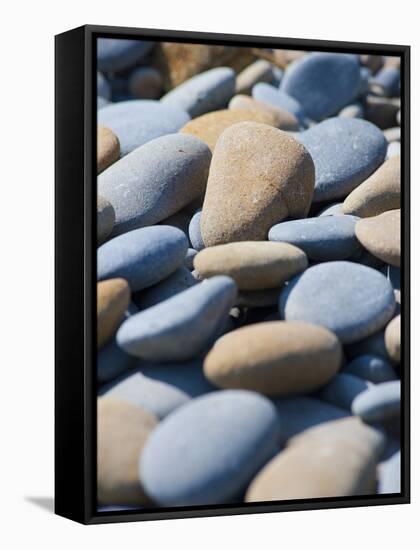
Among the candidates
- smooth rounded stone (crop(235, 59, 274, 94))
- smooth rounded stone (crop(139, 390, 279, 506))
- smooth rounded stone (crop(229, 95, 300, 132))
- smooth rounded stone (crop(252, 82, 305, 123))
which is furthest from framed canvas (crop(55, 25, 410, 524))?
smooth rounded stone (crop(235, 59, 274, 94))

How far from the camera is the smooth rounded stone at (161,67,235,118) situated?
4.22 m

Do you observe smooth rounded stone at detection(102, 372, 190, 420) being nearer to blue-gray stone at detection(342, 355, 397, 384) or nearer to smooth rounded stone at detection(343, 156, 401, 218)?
blue-gray stone at detection(342, 355, 397, 384)

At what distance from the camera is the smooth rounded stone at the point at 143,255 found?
3.06 m

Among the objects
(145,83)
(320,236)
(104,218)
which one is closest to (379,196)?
(320,236)

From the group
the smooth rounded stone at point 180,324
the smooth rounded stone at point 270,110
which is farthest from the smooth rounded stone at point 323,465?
the smooth rounded stone at point 270,110

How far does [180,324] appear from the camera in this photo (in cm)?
297

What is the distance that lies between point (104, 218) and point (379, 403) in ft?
3.16

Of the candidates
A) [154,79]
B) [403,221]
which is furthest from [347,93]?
[403,221]

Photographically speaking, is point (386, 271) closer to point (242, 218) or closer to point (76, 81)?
point (242, 218)

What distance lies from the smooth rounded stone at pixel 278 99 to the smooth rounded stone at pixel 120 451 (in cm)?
182

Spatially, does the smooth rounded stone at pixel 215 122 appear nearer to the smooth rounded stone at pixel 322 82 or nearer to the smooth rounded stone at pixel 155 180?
the smooth rounded stone at pixel 155 180

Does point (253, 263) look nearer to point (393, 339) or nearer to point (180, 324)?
point (180, 324)

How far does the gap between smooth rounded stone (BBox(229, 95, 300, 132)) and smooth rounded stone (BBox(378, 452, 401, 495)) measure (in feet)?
4.64

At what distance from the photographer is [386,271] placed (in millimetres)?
3445
